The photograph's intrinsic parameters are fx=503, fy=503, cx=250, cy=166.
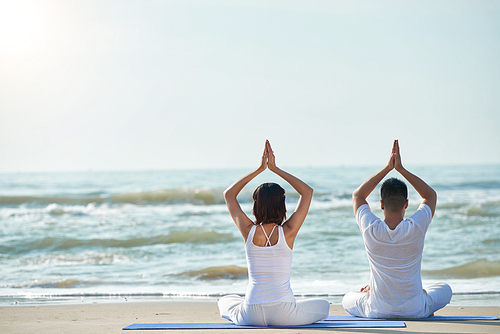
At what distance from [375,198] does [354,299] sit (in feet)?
52.3

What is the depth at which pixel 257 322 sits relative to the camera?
359 centimetres

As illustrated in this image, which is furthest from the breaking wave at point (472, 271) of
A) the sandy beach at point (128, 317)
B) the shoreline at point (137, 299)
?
the sandy beach at point (128, 317)

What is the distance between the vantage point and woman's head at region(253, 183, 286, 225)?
344 cm

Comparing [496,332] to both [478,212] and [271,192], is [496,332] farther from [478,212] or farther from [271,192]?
[478,212]

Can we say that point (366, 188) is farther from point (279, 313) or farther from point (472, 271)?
point (472, 271)

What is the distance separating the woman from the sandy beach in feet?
0.40

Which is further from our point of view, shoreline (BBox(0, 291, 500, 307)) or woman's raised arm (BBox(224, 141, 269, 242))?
shoreline (BBox(0, 291, 500, 307))

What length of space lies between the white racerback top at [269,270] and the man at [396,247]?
0.68 meters

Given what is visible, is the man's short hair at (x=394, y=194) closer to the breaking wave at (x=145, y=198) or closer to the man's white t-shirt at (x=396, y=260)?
the man's white t-shirt at (x=396, y=260)

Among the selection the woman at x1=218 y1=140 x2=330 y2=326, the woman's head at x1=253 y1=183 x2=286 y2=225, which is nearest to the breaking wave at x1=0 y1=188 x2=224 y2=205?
the woman at x1=218 y1=140 x2=330 y2=326

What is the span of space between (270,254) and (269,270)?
4.5 inches

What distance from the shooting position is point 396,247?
3631 mm

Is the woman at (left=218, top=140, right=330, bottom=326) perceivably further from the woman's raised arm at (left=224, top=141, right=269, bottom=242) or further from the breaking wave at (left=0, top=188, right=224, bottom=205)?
the breaking wave at (left=0, top=188, right=224, bottom=205)

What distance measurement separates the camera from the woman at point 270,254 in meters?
3.45
